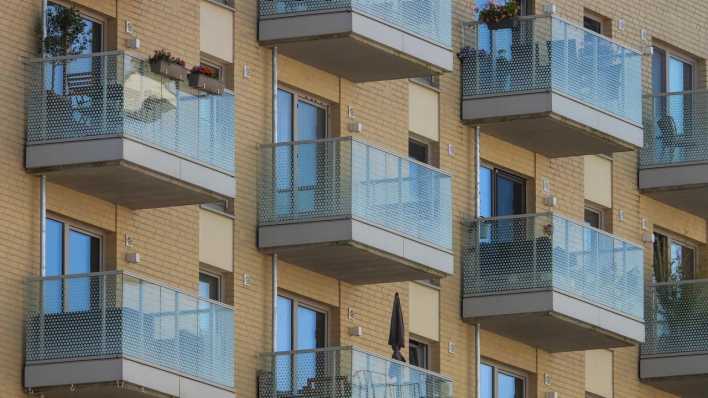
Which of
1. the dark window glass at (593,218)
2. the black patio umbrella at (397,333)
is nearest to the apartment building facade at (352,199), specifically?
the dark window glass at (593,218)

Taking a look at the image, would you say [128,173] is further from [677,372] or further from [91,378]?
[677,372]

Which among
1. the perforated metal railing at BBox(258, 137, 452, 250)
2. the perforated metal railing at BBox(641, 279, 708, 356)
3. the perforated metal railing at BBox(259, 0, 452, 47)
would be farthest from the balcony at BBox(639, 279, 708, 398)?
the perforated metal railing at BBox(258, 137, 452, 250)

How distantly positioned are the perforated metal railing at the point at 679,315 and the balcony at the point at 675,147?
1847 millimetres

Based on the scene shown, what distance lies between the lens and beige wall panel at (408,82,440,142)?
175 feet

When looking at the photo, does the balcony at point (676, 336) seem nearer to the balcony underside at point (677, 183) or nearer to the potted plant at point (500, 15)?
the balcony underside at point (677, 183)

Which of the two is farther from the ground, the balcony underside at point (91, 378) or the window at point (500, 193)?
the window at point (500, 193)

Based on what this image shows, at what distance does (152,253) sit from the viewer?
155ft

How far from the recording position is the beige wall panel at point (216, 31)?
4909 centimetres

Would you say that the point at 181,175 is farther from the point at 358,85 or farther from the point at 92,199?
the point at 358,85

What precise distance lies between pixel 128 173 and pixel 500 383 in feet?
36.7

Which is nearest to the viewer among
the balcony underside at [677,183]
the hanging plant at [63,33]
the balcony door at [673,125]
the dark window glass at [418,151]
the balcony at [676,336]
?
the hanging plant at [63,33]

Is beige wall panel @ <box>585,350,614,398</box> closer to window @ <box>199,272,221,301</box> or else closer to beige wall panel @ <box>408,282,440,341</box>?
beige wall panel @ <box>408,282,440,341</box>

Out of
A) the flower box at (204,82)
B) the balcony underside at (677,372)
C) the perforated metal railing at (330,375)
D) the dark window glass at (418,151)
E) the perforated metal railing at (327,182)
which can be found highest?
the dark window glass at (418,151)

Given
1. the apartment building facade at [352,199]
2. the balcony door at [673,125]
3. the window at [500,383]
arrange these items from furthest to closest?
the balcony door at [673,125] → the window at [500,383] → the apartment building facade at [352,199]
